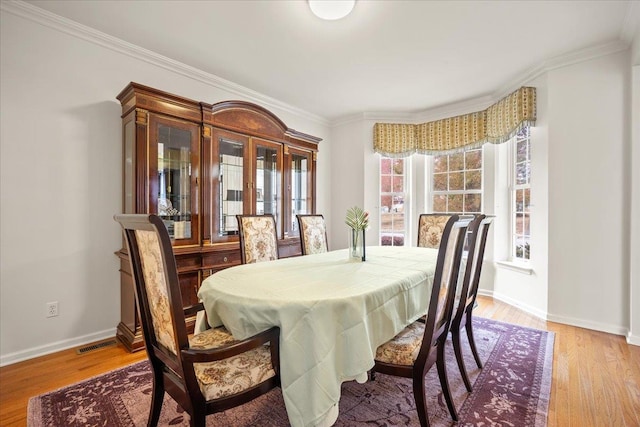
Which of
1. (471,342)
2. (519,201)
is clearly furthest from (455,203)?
(471,342)

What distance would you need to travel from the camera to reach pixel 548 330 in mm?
2809

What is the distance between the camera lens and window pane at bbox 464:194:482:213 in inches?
161

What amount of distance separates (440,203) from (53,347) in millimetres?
4597

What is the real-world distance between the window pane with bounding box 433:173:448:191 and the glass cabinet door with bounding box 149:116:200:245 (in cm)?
336

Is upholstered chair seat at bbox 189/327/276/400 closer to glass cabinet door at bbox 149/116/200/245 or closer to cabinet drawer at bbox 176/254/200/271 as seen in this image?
cabinet drawer at bbox 176/254/200/271

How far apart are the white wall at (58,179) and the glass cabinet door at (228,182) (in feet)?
2.72

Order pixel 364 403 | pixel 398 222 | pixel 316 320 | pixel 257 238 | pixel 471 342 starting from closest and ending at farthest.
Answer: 1. pixel 316 320
2. pixel 364 403
3. pixel 471 342
4. pixel 257 238
5. pixel 398 222

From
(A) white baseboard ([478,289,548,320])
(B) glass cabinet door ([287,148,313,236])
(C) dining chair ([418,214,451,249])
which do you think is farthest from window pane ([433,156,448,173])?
(B) glass cabinet door ([287,148,313,236])

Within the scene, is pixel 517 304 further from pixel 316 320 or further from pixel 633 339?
pixel 316 320

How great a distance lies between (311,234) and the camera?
295cm

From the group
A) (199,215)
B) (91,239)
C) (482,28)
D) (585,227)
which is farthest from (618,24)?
(91,239)

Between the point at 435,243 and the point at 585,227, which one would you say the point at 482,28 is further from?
the point at 585,227

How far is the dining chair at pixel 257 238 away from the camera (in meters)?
2.42

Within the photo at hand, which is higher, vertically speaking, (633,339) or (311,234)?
(311,234)
